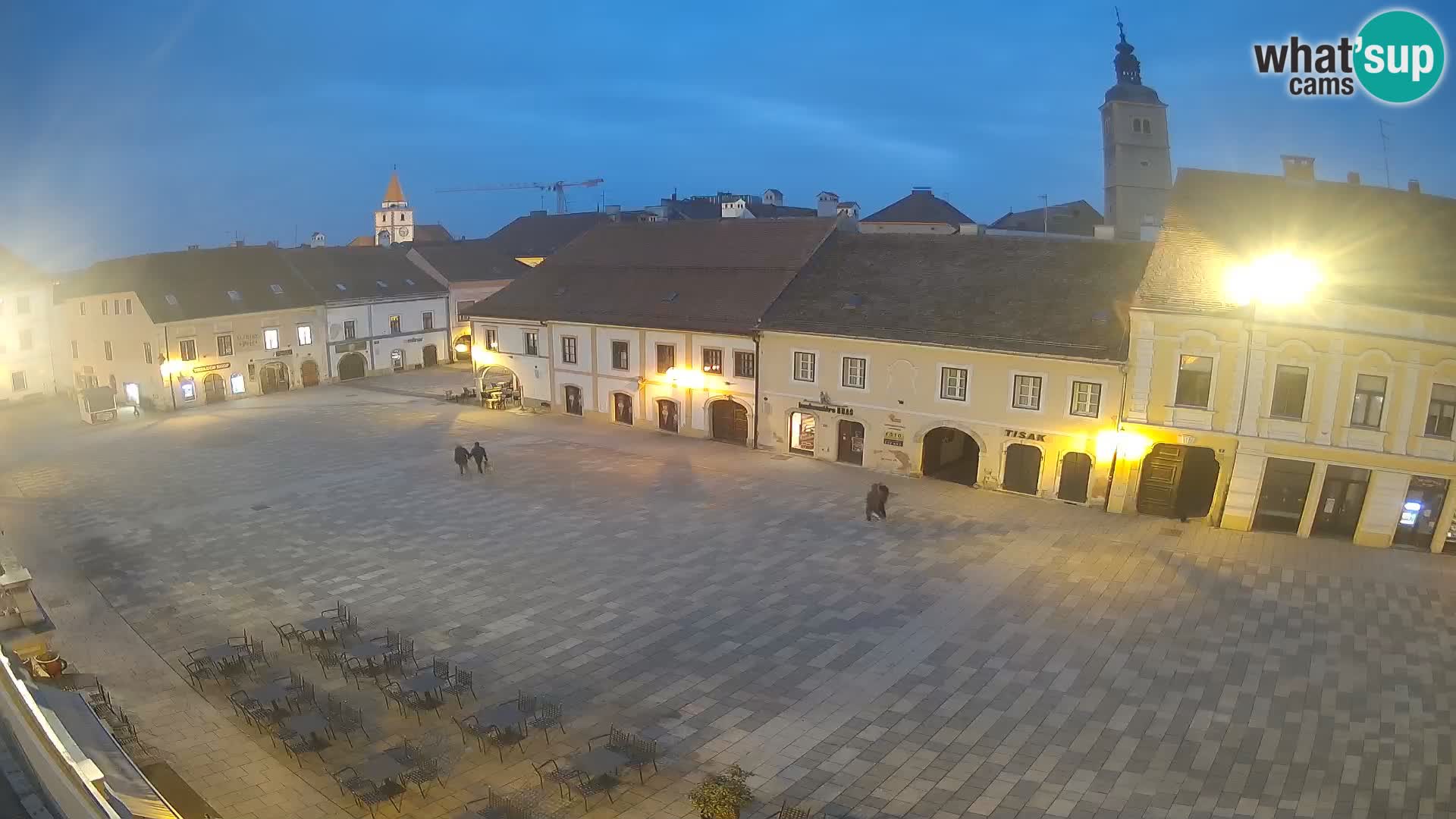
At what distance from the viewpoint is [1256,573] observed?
958 inches

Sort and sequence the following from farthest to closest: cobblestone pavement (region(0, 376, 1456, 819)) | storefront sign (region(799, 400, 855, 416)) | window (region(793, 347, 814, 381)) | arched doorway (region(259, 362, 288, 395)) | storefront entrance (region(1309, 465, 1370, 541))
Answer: arched doorway (region(259, 362, 288, 395)) < window (region(793, 347, 814, 381)) < storefront sign (region(799, 400, 855, 416)) < storefront entrance (region(1309, 465, 1370, 541)) < cobblestone pavement (region(0, 376, 1456, 819))

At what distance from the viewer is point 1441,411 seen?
2495 cm

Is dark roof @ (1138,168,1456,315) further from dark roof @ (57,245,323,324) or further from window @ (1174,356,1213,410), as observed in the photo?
dark roof @ (57,245,323,324)

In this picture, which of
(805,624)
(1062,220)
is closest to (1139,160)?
(1062,220)

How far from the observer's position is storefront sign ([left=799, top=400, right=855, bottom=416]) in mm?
34906

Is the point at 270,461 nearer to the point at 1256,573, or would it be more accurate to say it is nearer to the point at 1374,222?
the point at 1256,573

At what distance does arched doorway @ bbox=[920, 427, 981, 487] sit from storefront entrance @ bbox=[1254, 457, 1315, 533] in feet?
28.4

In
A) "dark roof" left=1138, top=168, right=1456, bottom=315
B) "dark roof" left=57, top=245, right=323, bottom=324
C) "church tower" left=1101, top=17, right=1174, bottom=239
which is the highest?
"church tower" left=1101, top=17, right=1174, bottom=239

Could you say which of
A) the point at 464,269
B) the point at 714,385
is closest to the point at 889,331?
the point at 714,385

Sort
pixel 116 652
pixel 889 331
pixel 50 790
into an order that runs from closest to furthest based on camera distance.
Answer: pixel 50 790
pixel 116 652
pixel 889 331

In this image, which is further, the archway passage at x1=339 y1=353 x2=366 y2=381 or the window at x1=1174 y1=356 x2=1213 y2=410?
the archway passage at x1=339 y1=353 x2=366 y2=381

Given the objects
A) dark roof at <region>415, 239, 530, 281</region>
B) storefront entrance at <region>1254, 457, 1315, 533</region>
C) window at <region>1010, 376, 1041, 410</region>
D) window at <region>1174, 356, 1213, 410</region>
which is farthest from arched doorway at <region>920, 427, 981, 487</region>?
dark roof at <region>415, 239, 530, 281</region>

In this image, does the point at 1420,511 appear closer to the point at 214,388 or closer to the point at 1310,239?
the point at 1310,239

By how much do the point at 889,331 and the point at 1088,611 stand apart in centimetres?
1382
